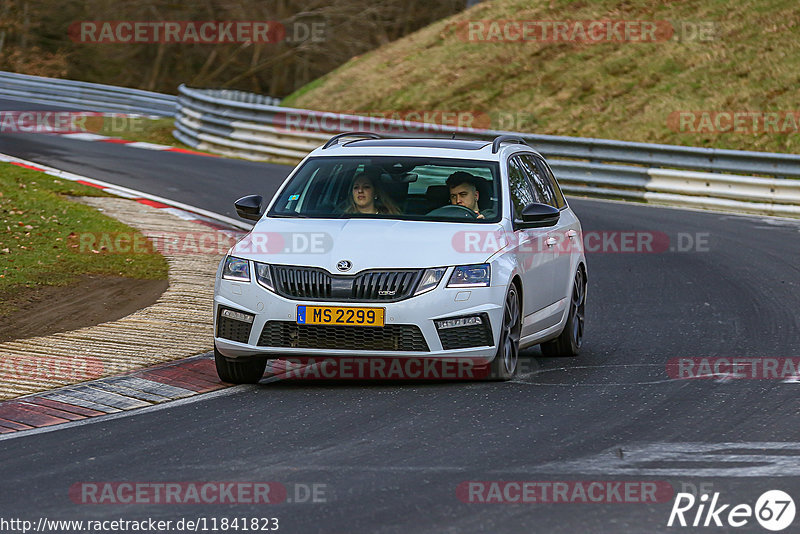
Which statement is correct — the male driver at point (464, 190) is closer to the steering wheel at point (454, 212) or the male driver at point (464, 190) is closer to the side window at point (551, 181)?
the steering wheel at point (454, 212)

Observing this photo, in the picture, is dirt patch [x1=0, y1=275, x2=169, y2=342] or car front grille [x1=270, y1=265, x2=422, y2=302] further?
dirt patch [x1=0, y1=275, x2=169, y2=342]

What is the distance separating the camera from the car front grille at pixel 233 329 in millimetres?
8859

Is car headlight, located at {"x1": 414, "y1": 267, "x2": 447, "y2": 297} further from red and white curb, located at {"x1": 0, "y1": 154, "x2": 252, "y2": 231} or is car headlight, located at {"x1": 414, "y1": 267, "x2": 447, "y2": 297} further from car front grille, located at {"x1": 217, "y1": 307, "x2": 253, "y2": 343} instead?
red and white curb, located at {"x1": 0, "y1": 154, "x2": 252, "y2": 231}

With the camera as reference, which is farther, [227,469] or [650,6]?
[650,6]

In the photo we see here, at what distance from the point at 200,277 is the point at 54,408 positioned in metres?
5.16

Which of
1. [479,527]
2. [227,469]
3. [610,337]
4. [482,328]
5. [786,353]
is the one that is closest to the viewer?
[479,527]

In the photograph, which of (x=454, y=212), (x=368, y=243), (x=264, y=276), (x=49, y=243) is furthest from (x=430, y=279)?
(x=49, y=243)

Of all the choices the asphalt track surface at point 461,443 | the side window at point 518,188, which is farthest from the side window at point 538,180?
the asphalt track surface at point 461,443

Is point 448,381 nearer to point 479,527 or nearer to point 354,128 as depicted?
point 479,527

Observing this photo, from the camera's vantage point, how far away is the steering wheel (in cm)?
955

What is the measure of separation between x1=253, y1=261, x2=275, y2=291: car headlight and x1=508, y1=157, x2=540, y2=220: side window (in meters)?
1.94

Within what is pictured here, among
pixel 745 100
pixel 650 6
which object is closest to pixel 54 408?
pixel 745 100

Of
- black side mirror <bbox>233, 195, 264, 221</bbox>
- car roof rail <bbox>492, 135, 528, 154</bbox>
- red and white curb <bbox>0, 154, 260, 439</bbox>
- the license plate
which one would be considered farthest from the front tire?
black side mirror <bbox>233, 195, 264, 221</bbox>

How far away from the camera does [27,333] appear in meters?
10.6
